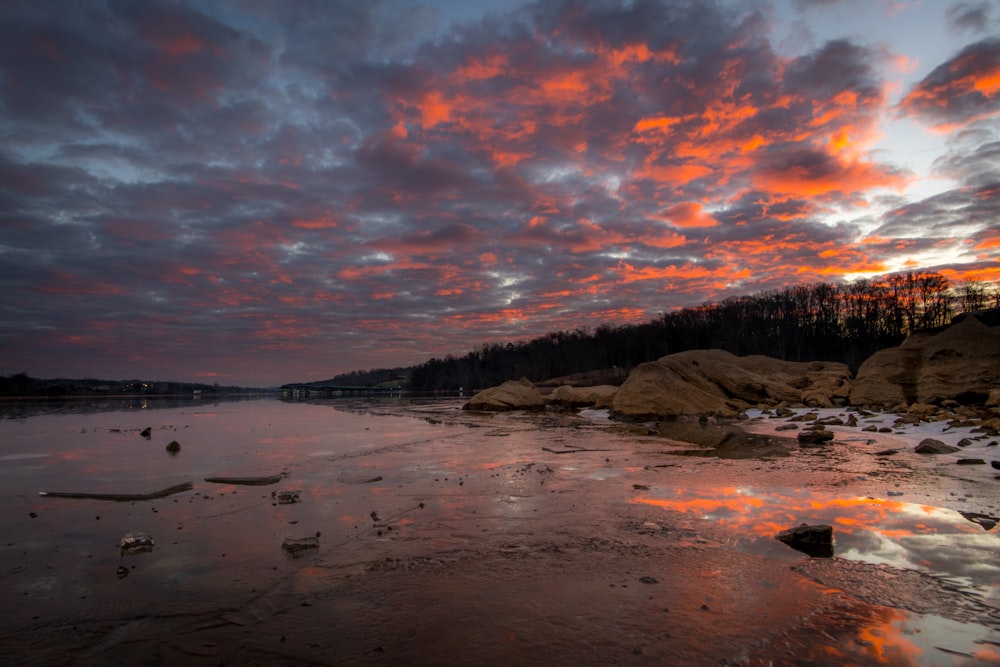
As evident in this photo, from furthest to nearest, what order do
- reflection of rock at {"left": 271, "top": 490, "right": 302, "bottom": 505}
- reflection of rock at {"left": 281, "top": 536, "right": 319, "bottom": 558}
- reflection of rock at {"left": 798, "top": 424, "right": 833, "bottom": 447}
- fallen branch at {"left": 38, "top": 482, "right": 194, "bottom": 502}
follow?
reflection of rock at {"left": 798, "top": 424, "right": 833, "bottom": 447}
fallen branch at {"left": 38, "top": 482, "right": 194, "bottom": 502}
reflection of rock at {"left": 271, "top": 490, "right": 302, "bottom": 505}
reflection of rock at {"left": 281, "top": 536, "right": 319, "bottom": 558}

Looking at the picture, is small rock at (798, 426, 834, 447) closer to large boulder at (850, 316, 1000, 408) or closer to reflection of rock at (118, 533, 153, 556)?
large boulder at (850, 316, 1000, 408)

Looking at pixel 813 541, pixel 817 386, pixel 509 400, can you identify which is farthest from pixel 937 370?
pixel 509 400

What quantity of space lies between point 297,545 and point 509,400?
28935mm

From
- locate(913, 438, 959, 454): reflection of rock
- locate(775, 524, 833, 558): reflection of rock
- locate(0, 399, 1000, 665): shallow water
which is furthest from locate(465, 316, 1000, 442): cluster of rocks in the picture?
locate(775, 524, 833, 558): reflection of rock

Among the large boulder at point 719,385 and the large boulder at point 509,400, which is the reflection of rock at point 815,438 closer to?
the large boulder at point 719,385

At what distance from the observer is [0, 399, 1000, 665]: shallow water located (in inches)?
137

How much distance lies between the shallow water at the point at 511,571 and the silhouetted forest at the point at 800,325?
58791 millimetres

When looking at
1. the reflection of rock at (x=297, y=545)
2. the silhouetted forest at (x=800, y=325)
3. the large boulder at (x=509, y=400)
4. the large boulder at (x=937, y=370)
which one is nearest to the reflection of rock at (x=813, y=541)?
the reflection of rock at (x=297, y=545)

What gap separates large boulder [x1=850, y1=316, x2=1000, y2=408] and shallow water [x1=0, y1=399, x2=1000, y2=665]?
12.1 meters

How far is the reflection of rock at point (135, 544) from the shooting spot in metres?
5.57

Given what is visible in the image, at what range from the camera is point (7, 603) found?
4211 millimetres

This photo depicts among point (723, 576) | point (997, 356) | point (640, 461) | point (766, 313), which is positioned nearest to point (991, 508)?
point (723, 576)

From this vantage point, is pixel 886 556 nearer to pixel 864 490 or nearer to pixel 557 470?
pixel 864 490

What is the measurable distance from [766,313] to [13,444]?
304ft
